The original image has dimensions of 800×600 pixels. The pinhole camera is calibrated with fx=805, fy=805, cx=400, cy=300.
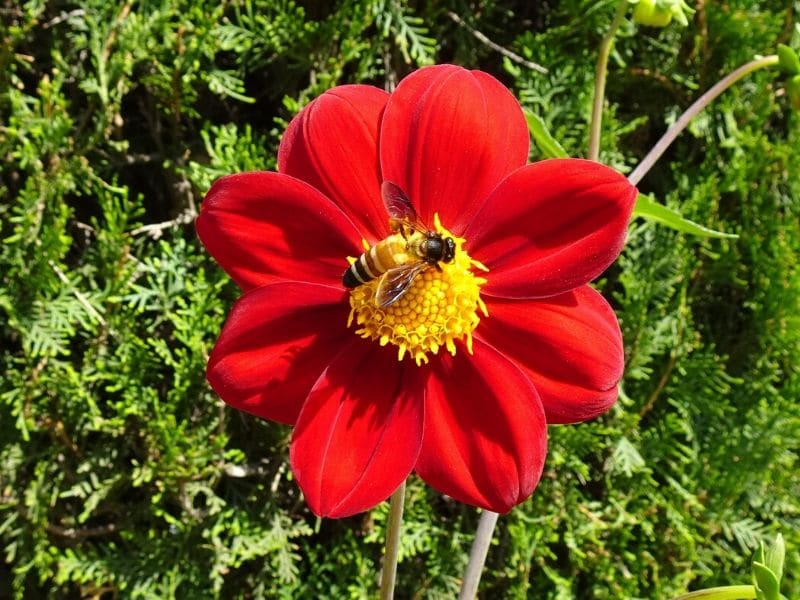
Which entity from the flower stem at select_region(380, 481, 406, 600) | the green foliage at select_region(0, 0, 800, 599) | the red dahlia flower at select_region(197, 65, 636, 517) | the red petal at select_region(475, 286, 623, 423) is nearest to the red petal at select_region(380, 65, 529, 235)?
the red dahlia flower at select_region(197, 65, 636, 517)

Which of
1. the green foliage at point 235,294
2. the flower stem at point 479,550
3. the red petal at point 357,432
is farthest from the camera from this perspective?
the green foliage at point 235,294

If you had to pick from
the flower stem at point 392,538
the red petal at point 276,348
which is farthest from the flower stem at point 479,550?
the red petal at point 276,348

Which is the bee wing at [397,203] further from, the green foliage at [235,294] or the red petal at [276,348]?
the green foliage at [235,294]

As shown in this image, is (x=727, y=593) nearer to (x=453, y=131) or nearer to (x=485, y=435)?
(x=485, y=435)

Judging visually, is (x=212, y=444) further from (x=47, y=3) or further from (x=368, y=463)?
(x=47, y=3)

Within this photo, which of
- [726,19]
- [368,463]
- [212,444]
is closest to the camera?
[368,463]

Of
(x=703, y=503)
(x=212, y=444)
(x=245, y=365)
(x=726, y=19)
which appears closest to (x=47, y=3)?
(x=212, y=444)
